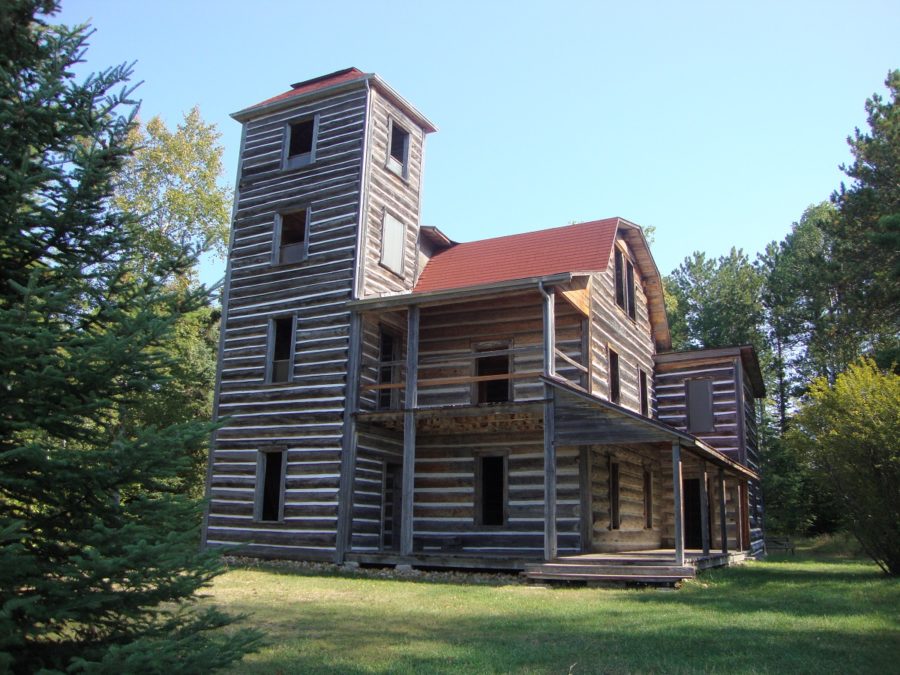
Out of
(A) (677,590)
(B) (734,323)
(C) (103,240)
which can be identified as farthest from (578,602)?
(B) (734,323)

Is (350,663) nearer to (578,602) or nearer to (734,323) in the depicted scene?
(578,602)

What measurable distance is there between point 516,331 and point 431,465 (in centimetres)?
415

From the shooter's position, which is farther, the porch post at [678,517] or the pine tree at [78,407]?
the porch post at [678,517]

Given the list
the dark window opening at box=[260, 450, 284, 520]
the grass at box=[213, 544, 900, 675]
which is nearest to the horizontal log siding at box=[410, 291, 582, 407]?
the dark window opening at box=[260, 450, 284, 520]

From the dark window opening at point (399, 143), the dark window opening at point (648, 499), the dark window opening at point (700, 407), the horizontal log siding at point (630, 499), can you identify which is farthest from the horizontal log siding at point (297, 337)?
the dark window opening at point (700, 407)

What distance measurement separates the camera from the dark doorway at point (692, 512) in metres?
26.0

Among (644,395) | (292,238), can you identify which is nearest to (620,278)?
(644,395)

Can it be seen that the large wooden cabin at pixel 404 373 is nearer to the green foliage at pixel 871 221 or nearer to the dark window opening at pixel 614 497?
the dark window opening at pixel 614 497

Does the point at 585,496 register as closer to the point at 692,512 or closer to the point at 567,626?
the point at 567,626

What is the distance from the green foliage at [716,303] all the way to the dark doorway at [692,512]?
23.6 metres

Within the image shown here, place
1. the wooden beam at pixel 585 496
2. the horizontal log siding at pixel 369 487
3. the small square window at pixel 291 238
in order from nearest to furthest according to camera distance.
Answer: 1. the wooden beam at pixel 585 496
2. the horizontal log siding at pixel 369 487
3. the small square window at pixel 291 238

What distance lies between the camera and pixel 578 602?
1252 centimetres

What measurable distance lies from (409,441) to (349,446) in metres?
1.86

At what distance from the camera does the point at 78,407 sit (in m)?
5.38
